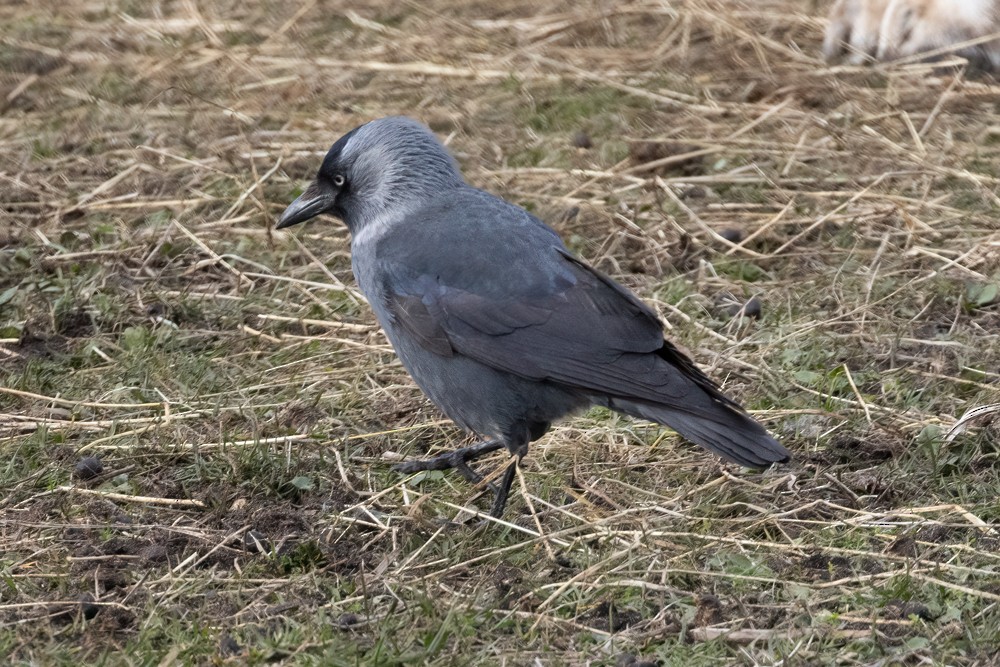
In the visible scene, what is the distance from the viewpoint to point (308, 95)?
8.41 metres

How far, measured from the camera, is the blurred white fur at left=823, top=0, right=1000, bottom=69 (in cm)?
809

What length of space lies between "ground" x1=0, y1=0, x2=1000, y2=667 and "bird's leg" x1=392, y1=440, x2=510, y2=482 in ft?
0.18

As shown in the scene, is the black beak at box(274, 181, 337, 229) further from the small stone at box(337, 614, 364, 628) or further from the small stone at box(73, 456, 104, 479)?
the small stone at box(337, 614, 364, 628)

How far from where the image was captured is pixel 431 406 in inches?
213

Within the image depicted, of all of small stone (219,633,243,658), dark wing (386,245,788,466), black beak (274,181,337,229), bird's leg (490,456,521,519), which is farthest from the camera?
black beak (274,181,337,229)

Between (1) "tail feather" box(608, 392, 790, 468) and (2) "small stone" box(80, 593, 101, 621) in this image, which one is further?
(1) "tail feather" box(608, 392, 790, 468)

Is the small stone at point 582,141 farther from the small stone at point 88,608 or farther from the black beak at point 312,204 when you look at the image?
the small stone at point 88,608

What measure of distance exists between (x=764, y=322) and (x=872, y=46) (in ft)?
11.0

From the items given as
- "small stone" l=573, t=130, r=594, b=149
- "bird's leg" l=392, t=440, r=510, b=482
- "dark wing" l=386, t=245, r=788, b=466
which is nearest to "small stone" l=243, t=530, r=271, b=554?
"bird's leg" l=392, t=440, r=510, b=482

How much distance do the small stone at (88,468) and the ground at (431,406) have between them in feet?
0.06

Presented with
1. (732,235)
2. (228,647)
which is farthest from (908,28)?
(228,647)

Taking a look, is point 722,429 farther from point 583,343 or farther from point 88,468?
point 88,468

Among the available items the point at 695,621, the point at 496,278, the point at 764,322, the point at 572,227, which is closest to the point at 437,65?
the point at 572,227

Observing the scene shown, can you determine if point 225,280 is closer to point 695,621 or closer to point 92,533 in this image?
point 92,533
